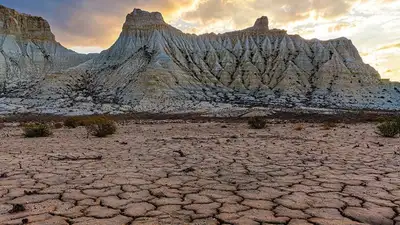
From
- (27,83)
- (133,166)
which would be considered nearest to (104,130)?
(133,166)

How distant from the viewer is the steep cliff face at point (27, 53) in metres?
66.8

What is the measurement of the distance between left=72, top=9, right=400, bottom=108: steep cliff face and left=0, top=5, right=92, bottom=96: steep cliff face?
8.55 m

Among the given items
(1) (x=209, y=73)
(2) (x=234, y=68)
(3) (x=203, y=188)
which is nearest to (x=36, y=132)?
(3) (x=203, y=188)

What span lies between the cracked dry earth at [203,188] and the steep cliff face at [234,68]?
149 feet

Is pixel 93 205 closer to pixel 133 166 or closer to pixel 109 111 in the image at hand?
pixel 133 166

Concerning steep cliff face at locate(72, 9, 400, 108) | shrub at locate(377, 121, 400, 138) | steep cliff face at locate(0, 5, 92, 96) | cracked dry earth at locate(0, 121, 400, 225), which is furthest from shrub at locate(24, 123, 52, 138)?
steep cliff face at locate(0, 5, 92, 96)

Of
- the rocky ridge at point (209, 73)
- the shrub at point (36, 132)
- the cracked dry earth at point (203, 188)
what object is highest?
the rocky ridge at point (209, 73)

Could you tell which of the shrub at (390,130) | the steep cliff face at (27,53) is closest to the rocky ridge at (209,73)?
the steep cliff face at (27,53)

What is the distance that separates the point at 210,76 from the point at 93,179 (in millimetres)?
60902

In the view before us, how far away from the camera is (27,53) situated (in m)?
74.8

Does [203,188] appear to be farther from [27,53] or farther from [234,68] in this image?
[27,53]

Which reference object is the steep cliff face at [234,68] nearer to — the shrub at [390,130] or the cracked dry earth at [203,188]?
the shrub at [390,130]

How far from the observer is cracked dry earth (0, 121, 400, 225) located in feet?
11.9

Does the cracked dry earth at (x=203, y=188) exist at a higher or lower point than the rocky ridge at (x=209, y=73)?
lower
